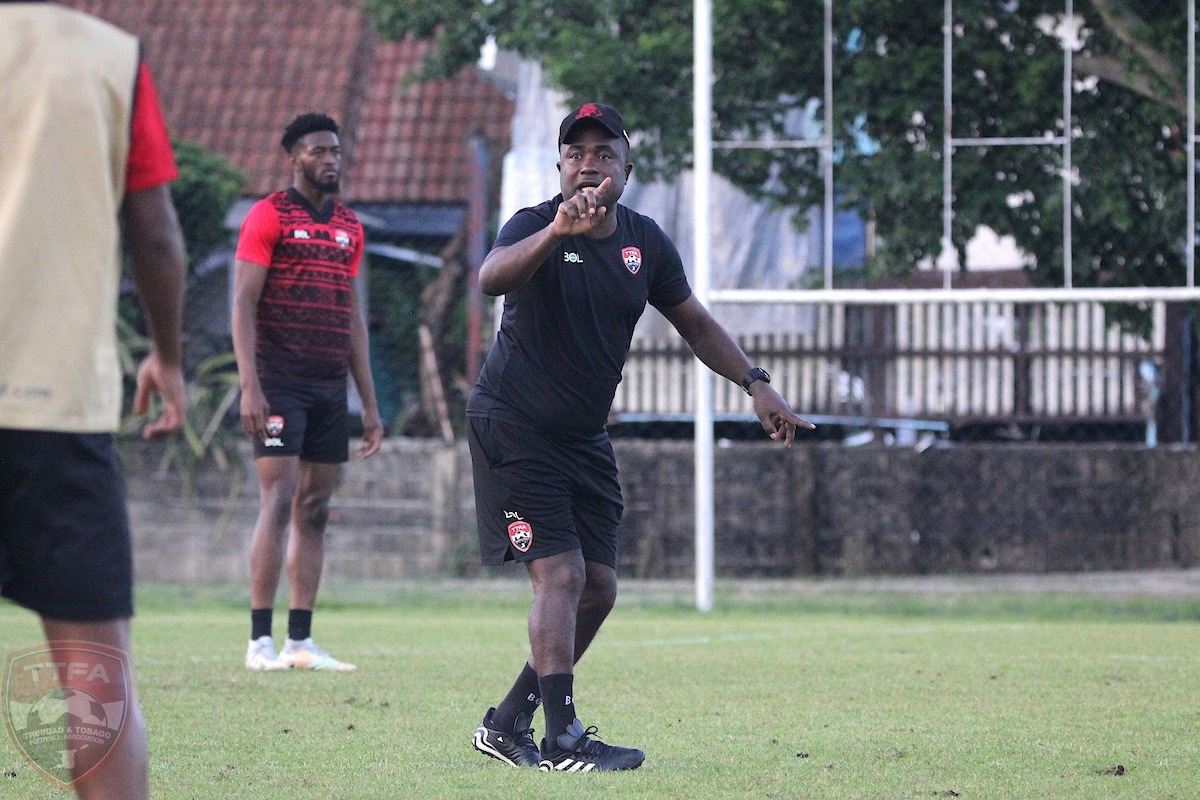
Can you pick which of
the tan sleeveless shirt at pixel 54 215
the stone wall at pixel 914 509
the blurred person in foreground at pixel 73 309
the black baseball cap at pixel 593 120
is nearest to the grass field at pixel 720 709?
the blurred person in foreground at pixel 73 309

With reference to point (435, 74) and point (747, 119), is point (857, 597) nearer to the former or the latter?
point (747, 119)

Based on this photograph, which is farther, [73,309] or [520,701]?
[520,701]

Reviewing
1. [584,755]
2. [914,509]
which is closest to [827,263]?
[914,509]

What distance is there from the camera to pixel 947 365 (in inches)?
582

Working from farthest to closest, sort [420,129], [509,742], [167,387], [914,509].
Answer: [420,129] → [914,509] → [509,742] → [167,387]

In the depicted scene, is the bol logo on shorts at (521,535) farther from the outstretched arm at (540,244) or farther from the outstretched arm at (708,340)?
the outstretched arm at (708,340)

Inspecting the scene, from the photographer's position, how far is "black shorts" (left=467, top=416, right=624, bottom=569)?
5152mm

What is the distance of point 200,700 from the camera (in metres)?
6.30

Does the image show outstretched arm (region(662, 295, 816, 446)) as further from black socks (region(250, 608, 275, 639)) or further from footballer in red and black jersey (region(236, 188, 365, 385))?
black socks (region(250, 608, 275, 639))

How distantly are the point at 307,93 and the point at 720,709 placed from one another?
1545cm

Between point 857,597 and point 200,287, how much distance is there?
6.43 metres

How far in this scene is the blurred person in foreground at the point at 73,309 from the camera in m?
2.98

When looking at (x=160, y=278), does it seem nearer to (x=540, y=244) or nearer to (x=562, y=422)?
(x=540, y=244)

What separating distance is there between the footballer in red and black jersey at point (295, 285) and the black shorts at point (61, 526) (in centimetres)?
454
